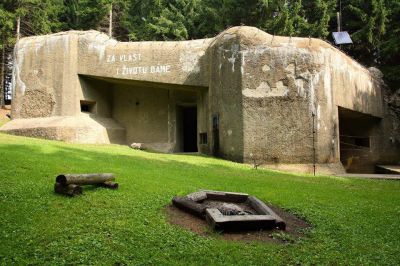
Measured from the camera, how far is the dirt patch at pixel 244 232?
525cm

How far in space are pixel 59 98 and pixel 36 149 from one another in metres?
6.43

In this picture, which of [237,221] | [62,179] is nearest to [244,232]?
[237,221]

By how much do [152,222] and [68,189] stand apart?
5.92 feet

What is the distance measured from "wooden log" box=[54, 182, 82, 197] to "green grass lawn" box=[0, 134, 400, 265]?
0.41ft

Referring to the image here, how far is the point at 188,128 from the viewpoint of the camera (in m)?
20.9

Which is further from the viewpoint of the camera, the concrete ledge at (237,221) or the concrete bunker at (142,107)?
the concrete bunker at (142,107)

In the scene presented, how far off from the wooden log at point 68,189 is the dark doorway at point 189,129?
1369 centimetres

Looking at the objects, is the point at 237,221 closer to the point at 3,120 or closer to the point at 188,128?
the point at 188,128

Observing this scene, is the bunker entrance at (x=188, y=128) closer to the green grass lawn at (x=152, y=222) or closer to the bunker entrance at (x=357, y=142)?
the bunker entrance at (x=357, y=142)

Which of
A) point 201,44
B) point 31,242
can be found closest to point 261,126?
point 201,44

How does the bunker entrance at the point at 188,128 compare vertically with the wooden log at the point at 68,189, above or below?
above

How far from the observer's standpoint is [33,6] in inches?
995

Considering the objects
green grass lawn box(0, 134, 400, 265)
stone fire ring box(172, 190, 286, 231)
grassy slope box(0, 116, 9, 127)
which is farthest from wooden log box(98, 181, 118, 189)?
grassy slope box(0, 116, 9, 127)

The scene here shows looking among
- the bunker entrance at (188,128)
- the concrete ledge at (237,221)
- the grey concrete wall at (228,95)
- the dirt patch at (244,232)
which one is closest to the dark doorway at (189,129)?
the bunker entrance at (188,128)
